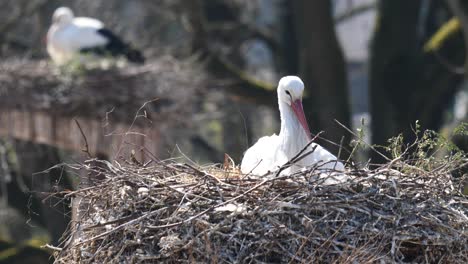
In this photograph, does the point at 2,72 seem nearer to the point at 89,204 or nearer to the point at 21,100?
the point at 21,100

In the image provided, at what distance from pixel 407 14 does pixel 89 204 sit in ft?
25.5

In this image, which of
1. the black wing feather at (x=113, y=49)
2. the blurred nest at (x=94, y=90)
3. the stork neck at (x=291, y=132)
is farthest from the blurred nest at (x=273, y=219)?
the black wing feather at (x=113, y=49)

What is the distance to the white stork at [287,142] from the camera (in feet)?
18.8

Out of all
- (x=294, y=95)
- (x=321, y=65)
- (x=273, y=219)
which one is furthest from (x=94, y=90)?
(x=273, y=219)

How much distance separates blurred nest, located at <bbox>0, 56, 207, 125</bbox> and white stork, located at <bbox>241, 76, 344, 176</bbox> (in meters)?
4.07

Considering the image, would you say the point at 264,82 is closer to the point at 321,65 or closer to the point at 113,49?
the point at 321,65

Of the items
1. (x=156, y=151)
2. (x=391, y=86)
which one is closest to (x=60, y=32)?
(x=156, y=151)

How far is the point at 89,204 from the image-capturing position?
498 centimetres

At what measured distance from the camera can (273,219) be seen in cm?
Result: 452

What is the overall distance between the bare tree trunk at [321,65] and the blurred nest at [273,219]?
6919 millimetres

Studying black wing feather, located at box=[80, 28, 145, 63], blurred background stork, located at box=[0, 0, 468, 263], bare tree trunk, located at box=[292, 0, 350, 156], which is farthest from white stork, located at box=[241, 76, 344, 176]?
bare tree trunk, located at box=[292, 0, 350, 156]

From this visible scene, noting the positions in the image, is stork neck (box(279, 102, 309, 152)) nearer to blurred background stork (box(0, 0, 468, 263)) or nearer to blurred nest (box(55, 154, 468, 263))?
blurred nest (box(55, 154, 468, 263))

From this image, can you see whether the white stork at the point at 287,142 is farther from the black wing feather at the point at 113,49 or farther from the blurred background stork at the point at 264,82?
the black wing feather at the point at 113,49

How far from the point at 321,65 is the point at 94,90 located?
292cm
